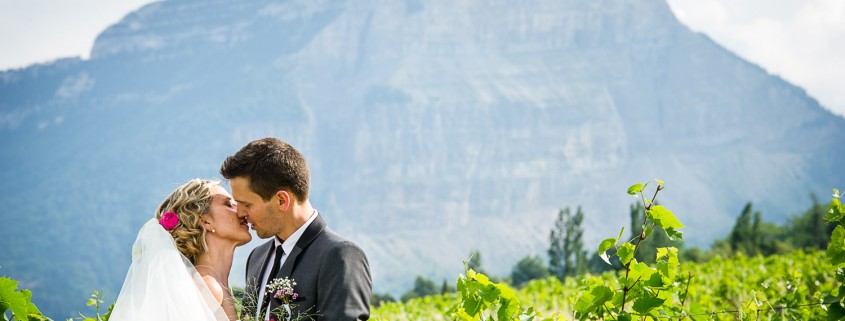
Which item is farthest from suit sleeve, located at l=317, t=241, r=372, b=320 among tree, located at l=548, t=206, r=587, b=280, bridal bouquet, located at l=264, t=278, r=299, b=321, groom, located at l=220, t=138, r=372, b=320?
tree, located at l=548, t=206, r=587, b=280

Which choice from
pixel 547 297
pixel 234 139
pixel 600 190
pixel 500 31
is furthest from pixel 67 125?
pixel 547 297

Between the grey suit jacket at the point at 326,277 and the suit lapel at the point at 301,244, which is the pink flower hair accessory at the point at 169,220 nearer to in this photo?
the grey suit jacket at the point at 326,277

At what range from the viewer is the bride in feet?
12.3

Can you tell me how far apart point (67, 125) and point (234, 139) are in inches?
1554

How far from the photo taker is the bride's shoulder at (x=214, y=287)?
3888 mm

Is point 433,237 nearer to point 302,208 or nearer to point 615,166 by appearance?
point 615,166

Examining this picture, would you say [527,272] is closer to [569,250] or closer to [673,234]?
[569,250]

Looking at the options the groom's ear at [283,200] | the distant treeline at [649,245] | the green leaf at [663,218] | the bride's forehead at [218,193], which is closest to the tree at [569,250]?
the distant treeline at [649,245]

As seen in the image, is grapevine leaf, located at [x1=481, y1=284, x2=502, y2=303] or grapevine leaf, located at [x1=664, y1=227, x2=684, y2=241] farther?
grapevine leaf, located at [x1=481, y1=284, x2=502, y2=303]

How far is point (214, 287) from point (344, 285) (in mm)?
699

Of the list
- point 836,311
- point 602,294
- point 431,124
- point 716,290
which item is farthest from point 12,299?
point 431,124

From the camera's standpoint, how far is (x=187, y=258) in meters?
3.97

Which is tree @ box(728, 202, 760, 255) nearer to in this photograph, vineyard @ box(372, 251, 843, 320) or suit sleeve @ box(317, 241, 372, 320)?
vineyard @ box(372, 251, 843, 320)

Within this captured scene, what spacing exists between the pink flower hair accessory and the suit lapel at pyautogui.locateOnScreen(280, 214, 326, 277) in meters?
0.54
